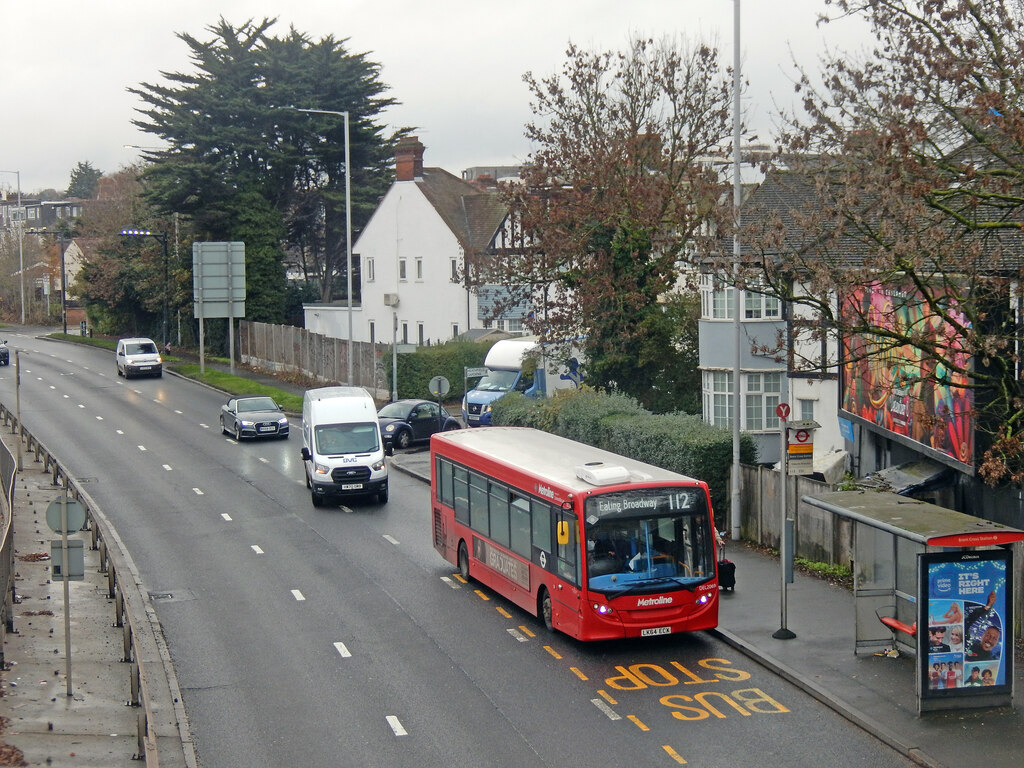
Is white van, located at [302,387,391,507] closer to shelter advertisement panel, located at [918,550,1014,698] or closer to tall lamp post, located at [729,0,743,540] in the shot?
tall lamp post, located at [729,0,743,540]

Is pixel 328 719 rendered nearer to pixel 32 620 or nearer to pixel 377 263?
pixel 32 620

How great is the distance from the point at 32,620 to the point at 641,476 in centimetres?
998

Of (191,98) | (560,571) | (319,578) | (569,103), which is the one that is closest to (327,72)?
(191,98)

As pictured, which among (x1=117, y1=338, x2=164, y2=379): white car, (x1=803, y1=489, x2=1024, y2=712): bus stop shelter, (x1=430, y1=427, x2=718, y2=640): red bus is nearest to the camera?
(x1=803, y1=489, x2=1024, y2=712): bus stop shelter

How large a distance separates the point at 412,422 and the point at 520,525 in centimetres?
1970

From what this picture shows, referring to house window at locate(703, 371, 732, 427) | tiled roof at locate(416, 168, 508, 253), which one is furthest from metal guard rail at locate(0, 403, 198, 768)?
tiled roof at locate(416, 168, 508, 253)

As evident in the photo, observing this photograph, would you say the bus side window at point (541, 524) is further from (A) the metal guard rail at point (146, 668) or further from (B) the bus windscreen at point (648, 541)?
(A) the metal guard rail at point (146, 668)

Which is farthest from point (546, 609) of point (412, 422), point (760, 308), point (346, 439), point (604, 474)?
point (412, 422)

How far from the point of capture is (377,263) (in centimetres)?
6669

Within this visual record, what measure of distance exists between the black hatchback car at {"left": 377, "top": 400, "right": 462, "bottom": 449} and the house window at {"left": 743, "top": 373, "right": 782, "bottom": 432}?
9212mm

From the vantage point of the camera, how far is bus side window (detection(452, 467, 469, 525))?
21.6 m

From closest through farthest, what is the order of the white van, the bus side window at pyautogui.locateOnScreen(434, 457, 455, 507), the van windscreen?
the bus side window at pyautogui.locateOnScreen(434, 457, 455, 507), the white van, the van windscreen

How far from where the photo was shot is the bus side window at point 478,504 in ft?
67.8

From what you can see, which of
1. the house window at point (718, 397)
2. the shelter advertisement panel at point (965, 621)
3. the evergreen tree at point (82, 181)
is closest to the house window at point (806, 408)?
the house window at point (718, 397)
